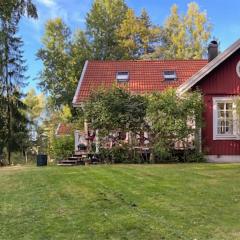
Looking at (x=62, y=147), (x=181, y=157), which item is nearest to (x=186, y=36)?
(x=62, y=147)

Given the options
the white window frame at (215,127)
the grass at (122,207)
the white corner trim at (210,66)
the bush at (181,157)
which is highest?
the white corner trim at (210,66)

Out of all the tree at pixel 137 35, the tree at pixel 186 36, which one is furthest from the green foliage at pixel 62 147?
the tree at pixel 186 36

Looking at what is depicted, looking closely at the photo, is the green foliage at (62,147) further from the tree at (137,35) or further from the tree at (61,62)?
the tree at (137,35)

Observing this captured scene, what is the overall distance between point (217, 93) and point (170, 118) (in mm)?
2920

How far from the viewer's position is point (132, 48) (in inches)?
1759

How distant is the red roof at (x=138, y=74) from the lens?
2556cm

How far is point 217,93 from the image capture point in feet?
72.3

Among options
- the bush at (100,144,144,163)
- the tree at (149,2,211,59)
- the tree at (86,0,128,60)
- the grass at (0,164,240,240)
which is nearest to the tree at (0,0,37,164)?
the tree at (86,0,128,60)

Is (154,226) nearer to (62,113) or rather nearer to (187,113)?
(187,113)

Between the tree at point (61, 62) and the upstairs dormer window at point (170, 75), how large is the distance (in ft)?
50.4

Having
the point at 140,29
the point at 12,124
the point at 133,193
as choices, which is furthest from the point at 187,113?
the point at 140,29

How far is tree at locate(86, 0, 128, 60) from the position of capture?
43688 mm

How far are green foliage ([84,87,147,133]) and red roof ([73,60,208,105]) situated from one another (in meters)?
3.33

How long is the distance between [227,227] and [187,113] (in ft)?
43.7
